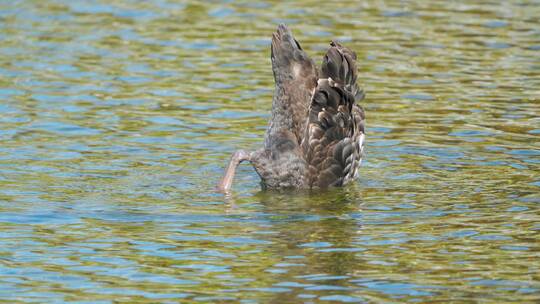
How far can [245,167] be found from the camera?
1406cm

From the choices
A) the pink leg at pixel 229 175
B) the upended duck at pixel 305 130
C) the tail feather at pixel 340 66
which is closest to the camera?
the pink leg at pixel 229 175

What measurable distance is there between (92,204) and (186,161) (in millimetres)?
2106

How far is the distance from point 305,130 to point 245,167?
1.62 meters

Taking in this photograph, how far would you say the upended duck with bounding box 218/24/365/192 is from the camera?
12484 millimetres

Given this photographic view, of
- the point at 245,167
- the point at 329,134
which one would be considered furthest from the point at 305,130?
the point at 245,167

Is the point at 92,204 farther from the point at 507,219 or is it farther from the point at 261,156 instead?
the point at 507,219

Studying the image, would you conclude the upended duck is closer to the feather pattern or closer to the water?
the feather pattern

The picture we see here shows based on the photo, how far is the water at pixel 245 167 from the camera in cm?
952

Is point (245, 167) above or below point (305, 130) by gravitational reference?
below

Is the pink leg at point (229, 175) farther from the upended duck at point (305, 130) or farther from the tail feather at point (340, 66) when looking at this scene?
the tail feather at point (340, 66)

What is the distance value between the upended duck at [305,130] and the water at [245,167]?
33 cm

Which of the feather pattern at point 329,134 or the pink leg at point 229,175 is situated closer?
the pink leg at point 229,175

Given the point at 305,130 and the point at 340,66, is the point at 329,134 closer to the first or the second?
the point at 305,130

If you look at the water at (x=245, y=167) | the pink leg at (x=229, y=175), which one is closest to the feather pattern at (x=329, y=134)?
the water at (x=245, y=167)
